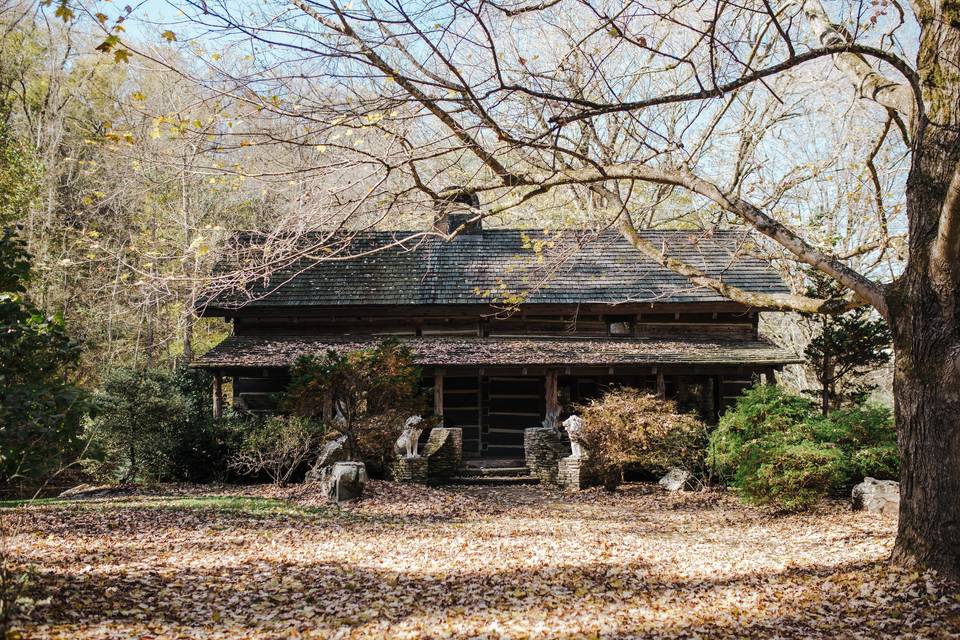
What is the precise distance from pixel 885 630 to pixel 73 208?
76.8ft

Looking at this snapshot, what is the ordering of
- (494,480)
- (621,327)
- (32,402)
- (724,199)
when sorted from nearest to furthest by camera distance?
1. (32,402)
2. (724,199)
3. (494,480)
4. (621,327)

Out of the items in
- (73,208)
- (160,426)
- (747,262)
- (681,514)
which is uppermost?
(73,208)

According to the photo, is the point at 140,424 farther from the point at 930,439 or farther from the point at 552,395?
the point at 930,439

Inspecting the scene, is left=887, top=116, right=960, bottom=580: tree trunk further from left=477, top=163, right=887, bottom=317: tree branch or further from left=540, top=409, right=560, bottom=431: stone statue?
left=540, top=409, right=560, bottom=431: stone statue

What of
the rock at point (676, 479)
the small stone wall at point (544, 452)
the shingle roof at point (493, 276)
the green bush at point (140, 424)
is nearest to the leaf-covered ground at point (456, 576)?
the rock at point (676, 479)

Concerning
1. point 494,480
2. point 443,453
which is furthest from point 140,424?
point 494,480

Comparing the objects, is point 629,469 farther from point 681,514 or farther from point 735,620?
point 735,620

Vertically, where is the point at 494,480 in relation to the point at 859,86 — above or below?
below

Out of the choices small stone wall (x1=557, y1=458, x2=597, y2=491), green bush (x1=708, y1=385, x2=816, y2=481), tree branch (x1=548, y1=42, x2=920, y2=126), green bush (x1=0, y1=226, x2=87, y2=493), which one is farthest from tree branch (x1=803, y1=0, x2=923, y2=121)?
small stone wall (x1=557, y1=458, x2=597, y2=491)

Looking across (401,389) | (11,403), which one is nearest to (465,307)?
(401,389)

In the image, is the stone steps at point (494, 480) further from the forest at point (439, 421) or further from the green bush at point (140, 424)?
the green bush at point (140, 424)

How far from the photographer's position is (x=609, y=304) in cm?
1695

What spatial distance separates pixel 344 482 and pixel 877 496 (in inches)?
311

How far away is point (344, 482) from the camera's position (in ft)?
36.0
